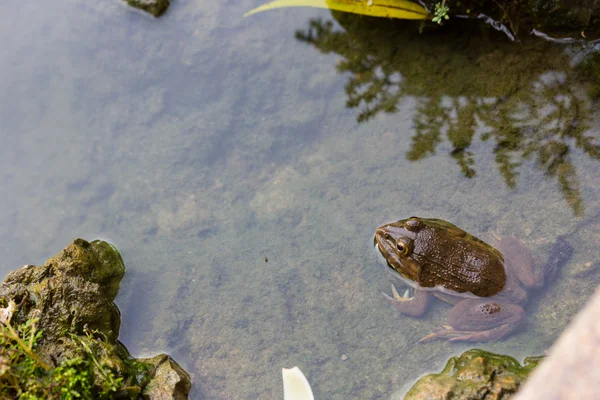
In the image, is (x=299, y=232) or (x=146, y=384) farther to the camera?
(x=299, y=232)

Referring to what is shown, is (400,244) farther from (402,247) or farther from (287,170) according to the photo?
(287,170)

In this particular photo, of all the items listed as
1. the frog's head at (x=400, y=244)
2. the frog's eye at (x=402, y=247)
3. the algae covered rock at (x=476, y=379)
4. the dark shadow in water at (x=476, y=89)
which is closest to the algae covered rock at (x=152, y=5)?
the dark shadow in water at (x=476, y=89)

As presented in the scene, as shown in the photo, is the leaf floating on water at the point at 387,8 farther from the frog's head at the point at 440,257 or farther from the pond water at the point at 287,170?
the frog's head at the point at 440,257

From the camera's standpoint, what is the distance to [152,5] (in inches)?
262

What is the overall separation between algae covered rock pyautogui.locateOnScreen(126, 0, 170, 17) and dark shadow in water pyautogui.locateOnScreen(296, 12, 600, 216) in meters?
2.02

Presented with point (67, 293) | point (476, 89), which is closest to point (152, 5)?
point (67, 293)

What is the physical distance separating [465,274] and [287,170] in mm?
2174

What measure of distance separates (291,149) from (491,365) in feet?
9.89

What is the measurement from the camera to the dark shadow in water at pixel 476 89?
5090 millimetres

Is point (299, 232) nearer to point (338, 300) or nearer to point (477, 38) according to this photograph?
point (338, 300)

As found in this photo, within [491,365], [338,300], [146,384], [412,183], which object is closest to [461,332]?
[491,365]

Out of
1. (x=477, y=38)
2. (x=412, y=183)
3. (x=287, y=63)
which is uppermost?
(x=477, y=38)

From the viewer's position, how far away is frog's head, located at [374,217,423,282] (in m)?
4.62

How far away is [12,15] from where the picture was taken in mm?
6891
